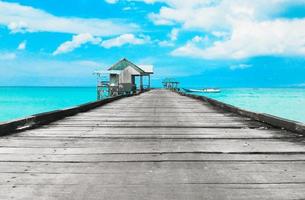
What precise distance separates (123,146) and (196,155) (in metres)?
1.27

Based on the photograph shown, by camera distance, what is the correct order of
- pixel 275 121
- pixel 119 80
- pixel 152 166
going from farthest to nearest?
pixel 119 80, pixel 275 121, pixel 152 166

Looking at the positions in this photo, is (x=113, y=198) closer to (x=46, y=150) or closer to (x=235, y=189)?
(x=235, y=189)

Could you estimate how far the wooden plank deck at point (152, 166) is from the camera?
339cm

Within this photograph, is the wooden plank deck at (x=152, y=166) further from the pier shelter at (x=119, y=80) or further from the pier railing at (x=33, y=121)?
the pier shelter at (x=119, y=80)

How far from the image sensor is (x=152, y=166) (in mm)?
4402

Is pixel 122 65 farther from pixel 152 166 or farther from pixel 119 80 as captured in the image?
pixel 152 166

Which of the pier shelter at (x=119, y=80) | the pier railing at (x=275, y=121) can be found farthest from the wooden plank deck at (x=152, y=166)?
the pier shelter at (x=119, y=80)

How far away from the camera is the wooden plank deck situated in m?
3.39

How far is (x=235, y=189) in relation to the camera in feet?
11.4

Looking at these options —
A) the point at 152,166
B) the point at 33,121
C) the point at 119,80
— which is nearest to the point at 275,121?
the point at 152,166

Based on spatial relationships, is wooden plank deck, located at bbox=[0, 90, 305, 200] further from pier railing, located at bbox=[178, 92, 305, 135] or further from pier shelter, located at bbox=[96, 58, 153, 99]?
pier shelter, located at bbox=[96, 58, 153, 99]

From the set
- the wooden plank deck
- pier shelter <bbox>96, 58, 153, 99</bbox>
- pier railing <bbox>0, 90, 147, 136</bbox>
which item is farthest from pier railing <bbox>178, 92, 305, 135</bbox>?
pier shelter <bbox>96, 58, 153, 99</bbox>

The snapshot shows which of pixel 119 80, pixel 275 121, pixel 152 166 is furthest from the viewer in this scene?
pixel 119 80

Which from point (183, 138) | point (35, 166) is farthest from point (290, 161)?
point (35, 166)
